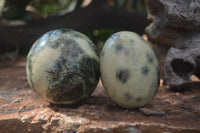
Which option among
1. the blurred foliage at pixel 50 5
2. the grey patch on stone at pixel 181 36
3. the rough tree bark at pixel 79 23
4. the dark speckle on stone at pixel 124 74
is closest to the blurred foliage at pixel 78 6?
the blurred foliage at pixel 50 5

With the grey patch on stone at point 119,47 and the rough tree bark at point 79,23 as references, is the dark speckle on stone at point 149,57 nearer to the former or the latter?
the grey patch on stone at point 119,47

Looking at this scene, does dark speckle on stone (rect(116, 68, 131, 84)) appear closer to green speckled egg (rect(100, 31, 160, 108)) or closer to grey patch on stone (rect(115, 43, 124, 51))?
green speckled egg (rect(100, 31, 160, 108))

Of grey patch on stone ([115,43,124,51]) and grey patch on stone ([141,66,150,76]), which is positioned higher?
grey patch on stone ([115,43,124,51])

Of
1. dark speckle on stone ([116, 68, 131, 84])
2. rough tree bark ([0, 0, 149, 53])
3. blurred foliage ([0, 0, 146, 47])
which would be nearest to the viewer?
dark speckle on stone ([116, 68, 131, 84])

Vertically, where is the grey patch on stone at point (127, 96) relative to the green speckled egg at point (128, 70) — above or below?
below

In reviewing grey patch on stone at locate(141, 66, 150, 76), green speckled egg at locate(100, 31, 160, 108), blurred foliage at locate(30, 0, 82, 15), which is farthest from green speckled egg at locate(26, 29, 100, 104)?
blurred foliage at locate(30, 0, 82, 15)

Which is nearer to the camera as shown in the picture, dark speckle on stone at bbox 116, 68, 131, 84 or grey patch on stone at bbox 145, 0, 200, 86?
dark speckle on stone at bbox 116, 68, 131, 84

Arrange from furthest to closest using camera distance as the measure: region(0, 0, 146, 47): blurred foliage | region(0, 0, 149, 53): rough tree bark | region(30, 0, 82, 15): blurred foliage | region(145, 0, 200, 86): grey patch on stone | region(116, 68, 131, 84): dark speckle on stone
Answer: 1. region(30, 0, 82, 15): blurred foliage
2. region(0, 0, 146, 47): blurred foliage
3. region(0, 0, 149, 53): rough tree bark
4. region(145, 0, 200, 86): grey patch on stone
5. region(116, 68, 131, 84): dark speckle on stone

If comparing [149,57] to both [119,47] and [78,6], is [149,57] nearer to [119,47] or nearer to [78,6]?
[119,47]

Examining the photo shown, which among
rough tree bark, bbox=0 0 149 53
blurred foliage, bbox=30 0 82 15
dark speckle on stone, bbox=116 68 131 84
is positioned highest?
blurred foliage, bbox=30 0 82 15
